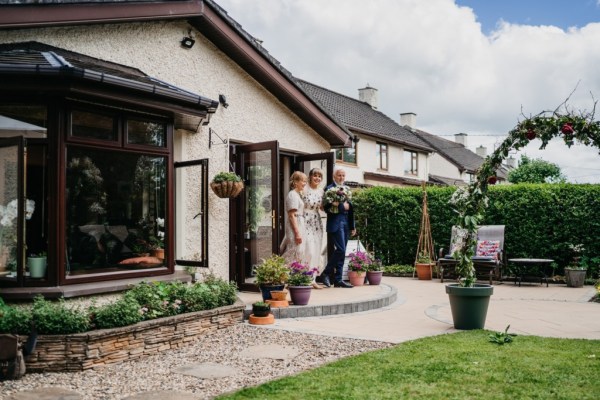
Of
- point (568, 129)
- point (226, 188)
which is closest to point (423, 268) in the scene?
point (226, 188)

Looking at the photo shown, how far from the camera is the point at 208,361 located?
5621 mm

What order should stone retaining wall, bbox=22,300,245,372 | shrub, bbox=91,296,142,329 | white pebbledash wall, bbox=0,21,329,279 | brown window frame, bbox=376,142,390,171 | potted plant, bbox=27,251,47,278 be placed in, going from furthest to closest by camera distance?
1. brown window frame, bbox=376,142,390,171
2. white pebbledash wall, bbox=0,21,329,279
3. potted plant, bbox=27,251,47,278
4. shrub, bbox=91,296,142,329
5. stone retaining wall, bbox=22,300,245,372

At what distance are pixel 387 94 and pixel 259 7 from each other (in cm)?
2295

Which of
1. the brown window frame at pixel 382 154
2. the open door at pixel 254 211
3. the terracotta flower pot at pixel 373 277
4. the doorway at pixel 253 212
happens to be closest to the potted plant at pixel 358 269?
the terracotta flower pot at pixel 373 277

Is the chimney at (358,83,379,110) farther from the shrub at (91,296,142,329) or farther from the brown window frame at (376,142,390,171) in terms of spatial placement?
the shrub at (91,296,142,329)

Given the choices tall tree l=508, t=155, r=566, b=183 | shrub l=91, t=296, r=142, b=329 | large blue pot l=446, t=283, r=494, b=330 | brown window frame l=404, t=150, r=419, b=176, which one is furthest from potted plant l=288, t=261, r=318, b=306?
tall tree l=508, t=155, r=566, b=183

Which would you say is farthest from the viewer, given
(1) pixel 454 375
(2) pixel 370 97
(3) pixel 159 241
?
(2) pixel 370 97

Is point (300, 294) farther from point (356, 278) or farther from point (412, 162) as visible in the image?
point (412, 162)

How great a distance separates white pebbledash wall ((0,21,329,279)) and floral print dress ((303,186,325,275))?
4.65ft

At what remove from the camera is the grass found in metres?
4.26

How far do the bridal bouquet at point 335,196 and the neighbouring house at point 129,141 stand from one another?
1.07 metres

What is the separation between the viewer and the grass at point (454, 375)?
168 inches

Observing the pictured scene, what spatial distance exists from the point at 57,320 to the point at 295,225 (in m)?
4.97

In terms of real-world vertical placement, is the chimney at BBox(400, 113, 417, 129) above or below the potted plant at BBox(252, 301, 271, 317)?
above
